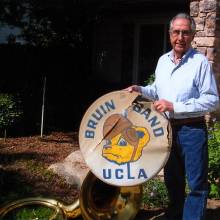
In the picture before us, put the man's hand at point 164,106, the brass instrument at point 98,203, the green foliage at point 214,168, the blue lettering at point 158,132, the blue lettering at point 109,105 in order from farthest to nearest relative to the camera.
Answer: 1. the green foliage at point 214,168
2. the brass instrument at point 98,203
3. the blue lettering at point 109,105
4. the blue lettering at point 158,132
5. the man's hand at point 164,106

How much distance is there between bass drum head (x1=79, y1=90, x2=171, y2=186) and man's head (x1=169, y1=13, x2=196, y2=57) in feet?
1.46

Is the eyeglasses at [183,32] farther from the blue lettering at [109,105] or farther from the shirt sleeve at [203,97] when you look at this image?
the blue lettering at [109,105]

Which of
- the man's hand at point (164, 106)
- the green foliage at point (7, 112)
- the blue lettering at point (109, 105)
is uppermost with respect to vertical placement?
the man's hand at point (164, 106)

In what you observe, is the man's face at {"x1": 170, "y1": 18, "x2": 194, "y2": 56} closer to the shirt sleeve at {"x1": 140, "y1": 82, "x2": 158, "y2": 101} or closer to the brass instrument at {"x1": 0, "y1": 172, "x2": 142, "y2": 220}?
the shirt sleeve at {"x1": 140, "y1": 82, "x2": 158, "y2": 101}

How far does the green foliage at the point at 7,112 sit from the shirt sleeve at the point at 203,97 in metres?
5.06

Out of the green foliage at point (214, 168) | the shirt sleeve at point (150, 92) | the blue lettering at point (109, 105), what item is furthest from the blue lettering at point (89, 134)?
the green foliage at point (214, 168)

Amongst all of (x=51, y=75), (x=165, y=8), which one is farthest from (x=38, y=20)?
(x=165, y=8)

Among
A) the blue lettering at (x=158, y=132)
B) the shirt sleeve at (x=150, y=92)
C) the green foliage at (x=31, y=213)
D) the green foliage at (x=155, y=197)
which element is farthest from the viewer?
the green foliage at (x=155, y=197)

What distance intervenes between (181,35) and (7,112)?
16.8 ft

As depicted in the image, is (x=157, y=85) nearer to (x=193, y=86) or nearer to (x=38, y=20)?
(x=193, y=86)

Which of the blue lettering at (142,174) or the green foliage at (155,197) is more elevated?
the blue lettering at (142,174)

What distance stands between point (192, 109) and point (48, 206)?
1.49 metres

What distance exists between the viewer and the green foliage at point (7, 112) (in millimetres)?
8180

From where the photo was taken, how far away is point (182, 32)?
3.60 metres
